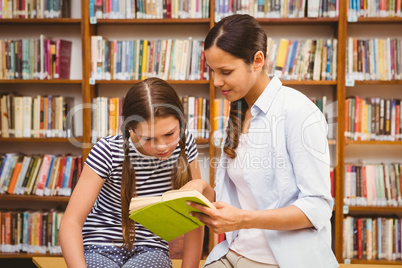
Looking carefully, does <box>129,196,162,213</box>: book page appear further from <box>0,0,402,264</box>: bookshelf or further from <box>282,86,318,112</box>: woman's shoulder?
<box>0,0,402,264</box>: bookshelf

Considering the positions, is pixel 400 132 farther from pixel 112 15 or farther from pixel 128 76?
pixel 112 15

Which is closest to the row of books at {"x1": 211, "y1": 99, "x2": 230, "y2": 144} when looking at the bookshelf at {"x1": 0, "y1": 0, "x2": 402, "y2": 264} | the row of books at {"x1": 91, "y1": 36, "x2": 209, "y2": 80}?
the bookshelf at {"x1": 0, "y1": 0, "x2": 402, "y2": 264}

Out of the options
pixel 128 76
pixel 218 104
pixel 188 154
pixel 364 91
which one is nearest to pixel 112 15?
pixel 128 76

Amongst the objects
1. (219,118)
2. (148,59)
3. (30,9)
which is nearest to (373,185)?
(219,118)

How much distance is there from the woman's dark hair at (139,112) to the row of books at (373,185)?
1663 millimetres

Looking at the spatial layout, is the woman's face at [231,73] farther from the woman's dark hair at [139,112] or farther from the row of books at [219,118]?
the row of books at [219,118]

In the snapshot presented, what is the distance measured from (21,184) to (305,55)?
212cm

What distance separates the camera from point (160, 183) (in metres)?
1.42

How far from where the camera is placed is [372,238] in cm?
268

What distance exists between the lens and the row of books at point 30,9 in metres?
2.72

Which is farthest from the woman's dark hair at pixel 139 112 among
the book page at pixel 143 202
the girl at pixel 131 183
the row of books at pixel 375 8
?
the row of books at pixel 375 8

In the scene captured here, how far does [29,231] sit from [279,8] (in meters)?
2.27

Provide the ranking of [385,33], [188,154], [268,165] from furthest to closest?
[385,33] < [188,154] < [268,165]

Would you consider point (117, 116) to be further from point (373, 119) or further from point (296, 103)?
point (296, 103)
